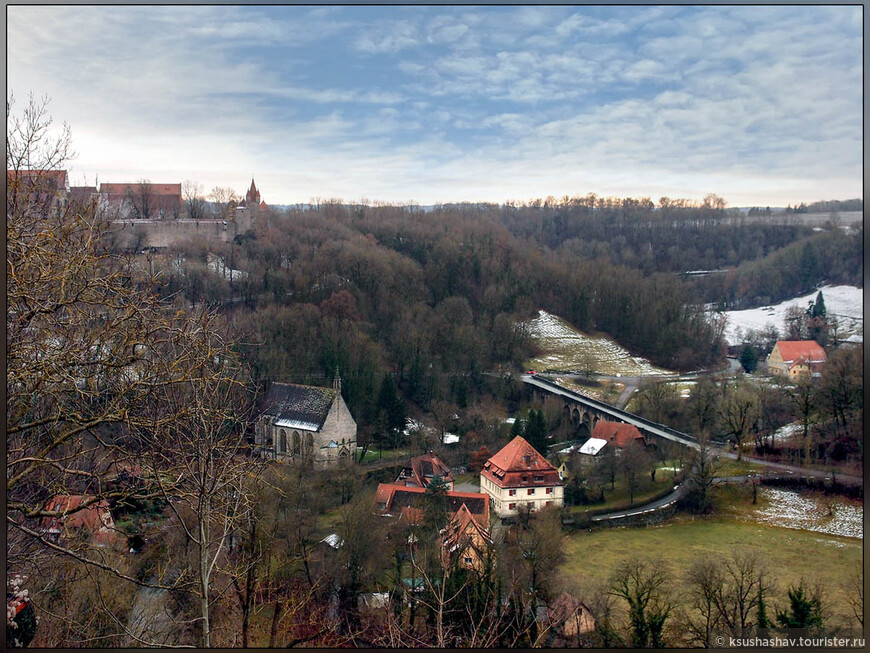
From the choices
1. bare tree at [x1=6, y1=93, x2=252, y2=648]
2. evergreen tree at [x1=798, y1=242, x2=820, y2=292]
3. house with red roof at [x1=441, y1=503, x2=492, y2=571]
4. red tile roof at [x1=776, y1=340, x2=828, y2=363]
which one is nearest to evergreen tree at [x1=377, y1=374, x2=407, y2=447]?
house with red roof at [x1=441, y1=503, x2=492, y2=571]

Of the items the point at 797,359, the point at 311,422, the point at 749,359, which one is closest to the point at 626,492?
the point at 311,422

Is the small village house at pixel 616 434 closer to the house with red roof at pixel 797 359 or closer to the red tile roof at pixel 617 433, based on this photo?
the red tile roof at pixel 617 433

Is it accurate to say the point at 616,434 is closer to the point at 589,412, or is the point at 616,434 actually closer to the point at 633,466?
the point at 589,412

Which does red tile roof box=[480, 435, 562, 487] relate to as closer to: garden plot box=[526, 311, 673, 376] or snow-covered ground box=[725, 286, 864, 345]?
garden plot box=[526, 311, 673, 376]

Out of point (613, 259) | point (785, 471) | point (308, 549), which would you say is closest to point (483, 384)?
point (785, 471)

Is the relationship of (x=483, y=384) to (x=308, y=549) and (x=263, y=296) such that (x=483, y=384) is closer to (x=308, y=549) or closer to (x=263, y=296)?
(x=263, y=296)

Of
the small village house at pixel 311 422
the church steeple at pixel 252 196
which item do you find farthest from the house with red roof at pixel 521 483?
the church steeple at pixel 252 196
